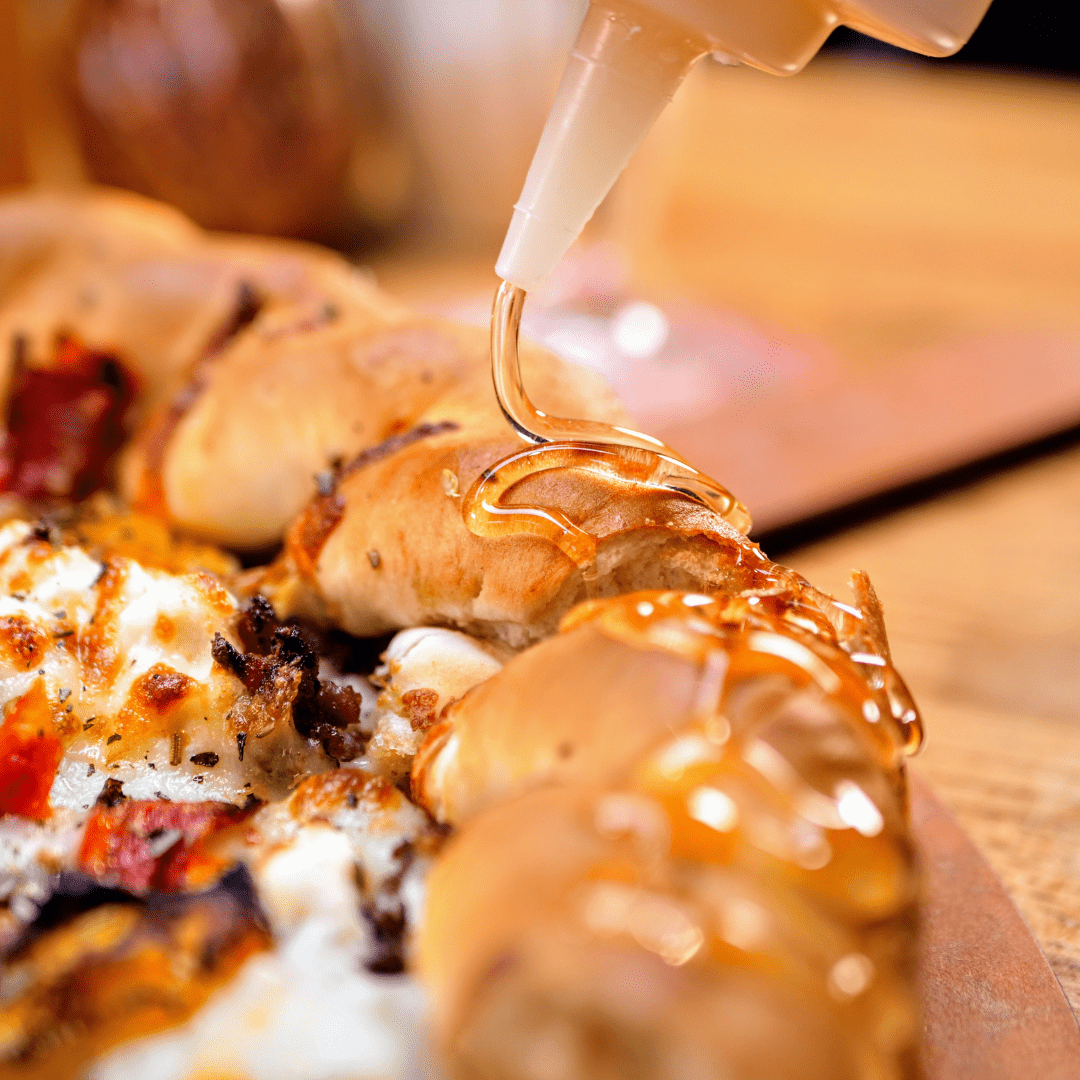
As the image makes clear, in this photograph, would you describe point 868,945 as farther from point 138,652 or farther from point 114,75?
point 114,75

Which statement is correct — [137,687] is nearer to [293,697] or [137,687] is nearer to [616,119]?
[293,697]

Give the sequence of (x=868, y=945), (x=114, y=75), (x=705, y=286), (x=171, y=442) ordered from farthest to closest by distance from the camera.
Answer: (x=705, y=286), (x=114, y=75), (x=171, y=442), (x=868, y=945)

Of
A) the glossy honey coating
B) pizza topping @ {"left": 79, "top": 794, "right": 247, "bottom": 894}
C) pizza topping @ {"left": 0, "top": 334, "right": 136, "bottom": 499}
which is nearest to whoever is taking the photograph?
the glossy honey coating

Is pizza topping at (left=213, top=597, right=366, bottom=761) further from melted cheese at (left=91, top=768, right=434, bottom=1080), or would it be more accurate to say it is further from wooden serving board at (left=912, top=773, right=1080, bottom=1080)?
wooden serving board at (left=912, top=773, right=1080, bottom=1080)

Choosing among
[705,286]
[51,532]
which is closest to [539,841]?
[51,532]

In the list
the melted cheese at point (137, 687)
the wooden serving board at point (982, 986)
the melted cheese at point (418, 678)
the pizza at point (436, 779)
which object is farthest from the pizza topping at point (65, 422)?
the wooden serving board at point (982, 986)

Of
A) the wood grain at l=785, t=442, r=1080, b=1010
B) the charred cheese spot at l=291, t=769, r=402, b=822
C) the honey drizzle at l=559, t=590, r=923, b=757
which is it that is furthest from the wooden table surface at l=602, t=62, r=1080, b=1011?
the charred cheese spot at l=291, t=769, r=402, b=822

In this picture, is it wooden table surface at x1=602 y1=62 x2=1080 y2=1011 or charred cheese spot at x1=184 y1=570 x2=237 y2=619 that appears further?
wooden table surface at x1=602 y1=62 x2=1080 y2=1011
